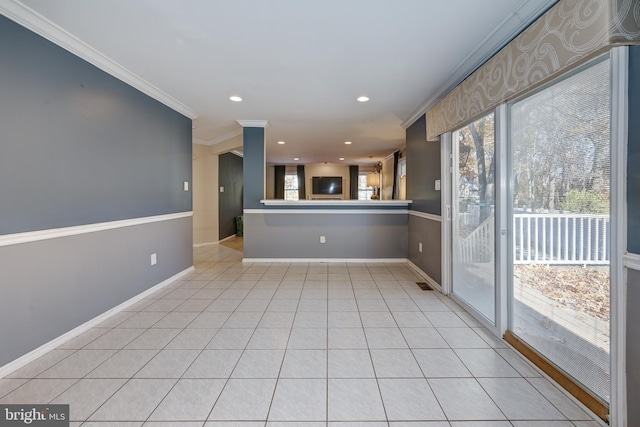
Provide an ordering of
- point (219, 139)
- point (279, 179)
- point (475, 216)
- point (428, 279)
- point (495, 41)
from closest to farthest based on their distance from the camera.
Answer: point (495, 41)
point (475, 216)
point (428, 279)
point (219, 139)
point (279, 179)

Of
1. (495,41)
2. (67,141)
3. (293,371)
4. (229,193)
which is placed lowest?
(293,371)

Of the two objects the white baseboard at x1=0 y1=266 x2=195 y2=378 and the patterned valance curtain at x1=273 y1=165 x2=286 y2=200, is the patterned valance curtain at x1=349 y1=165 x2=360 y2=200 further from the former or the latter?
the white baseboard at x1=0 y1=266 x2=195 y2=378

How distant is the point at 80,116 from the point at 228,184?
4617 mm

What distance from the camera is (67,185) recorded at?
2.07 metres

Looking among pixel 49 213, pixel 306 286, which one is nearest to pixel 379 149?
pixel 306 286

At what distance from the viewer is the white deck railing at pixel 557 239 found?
1380mm

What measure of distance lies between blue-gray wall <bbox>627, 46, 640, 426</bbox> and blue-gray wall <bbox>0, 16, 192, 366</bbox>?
3374mm

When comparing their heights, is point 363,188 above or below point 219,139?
below

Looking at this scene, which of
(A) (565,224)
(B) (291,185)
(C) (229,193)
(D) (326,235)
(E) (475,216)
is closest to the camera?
(A) (565,224)

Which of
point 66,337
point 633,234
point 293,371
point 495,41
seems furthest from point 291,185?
point 633,234

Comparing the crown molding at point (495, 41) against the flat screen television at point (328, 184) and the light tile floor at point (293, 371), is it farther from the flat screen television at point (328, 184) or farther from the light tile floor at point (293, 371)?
the flat screen television at point (328, 184)

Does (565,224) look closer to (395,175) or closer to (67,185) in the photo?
(67,185)

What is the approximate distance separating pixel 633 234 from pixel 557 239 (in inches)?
18.4

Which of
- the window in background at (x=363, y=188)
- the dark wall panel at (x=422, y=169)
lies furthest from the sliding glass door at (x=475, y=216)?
the window in background at (x=363, y=188)
